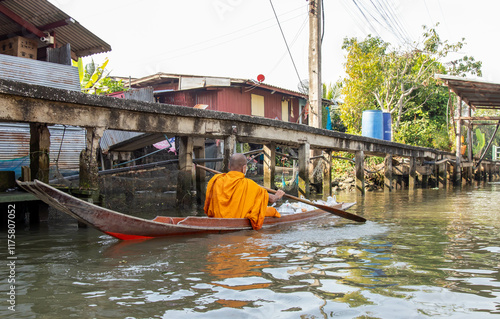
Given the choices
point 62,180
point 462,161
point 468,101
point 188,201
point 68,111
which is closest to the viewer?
point 68,111

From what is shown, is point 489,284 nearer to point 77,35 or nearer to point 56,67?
point 56,67

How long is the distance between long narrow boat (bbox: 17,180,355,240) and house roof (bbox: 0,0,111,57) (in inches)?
280

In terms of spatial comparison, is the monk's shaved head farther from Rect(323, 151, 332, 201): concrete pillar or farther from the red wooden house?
the red wooden house

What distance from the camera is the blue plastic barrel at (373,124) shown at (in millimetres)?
14156

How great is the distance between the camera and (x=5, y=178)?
636 cm

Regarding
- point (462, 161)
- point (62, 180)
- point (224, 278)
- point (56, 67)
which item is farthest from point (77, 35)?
point (462, 161)

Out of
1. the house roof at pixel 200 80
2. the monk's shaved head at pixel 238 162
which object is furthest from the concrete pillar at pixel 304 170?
the house roof at pixel 200 80

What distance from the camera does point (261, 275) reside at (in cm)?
347

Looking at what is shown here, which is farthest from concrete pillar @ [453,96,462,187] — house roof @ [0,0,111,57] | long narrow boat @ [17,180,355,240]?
long narrow boat @ [17,180,355,240]

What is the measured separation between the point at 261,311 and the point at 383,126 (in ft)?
41.9

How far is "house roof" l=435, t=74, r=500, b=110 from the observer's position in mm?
12262

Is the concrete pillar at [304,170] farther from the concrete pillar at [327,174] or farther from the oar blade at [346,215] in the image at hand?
the oar blade at [346,215]

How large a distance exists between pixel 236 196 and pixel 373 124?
9619 millimetres

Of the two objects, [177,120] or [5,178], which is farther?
[177,120]
